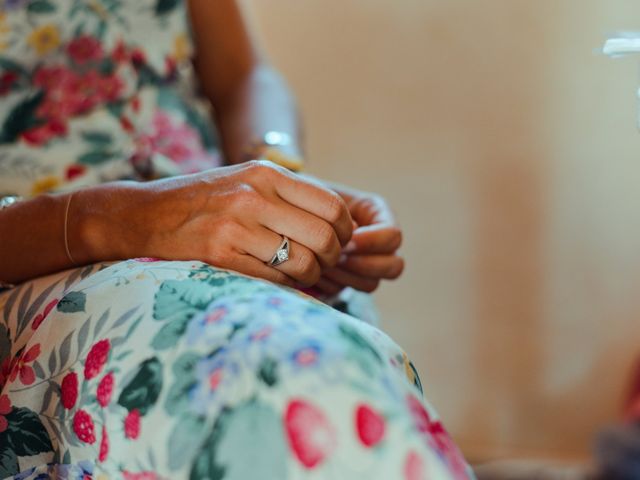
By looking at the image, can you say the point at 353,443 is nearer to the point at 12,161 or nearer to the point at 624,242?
the point at 12,161

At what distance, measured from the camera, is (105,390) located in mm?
484

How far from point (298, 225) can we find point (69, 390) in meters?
0.20

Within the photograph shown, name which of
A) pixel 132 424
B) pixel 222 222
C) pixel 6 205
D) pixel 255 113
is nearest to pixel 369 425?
pixel 132 424

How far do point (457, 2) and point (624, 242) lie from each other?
18.5 inches

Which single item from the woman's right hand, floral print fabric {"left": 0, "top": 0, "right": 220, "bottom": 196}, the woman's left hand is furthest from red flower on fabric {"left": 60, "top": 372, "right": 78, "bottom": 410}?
floral print fabric {"left": 0, "top": 0, "right": 220, "bottom": 196}

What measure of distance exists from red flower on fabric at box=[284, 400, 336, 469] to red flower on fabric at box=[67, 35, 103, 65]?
2.23 ft

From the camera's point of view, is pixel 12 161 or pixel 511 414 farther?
pixel 511 414

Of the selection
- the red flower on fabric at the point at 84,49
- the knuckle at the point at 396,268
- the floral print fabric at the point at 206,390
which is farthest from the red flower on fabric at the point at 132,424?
the red flower on fabric at the point at 84,49

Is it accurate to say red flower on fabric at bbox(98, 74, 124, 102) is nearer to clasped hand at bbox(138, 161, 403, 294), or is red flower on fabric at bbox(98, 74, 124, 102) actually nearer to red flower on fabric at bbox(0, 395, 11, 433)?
clasped hand at bbox(138, 161, 403, 294)

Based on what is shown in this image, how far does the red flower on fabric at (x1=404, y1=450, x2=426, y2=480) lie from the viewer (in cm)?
39

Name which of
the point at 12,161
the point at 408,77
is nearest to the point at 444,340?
the point at 408,77

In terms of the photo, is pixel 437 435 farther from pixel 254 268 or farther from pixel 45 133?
pixel 45 133

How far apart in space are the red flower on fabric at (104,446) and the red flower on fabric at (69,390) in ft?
0.11

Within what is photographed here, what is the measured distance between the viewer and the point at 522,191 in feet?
4.58
